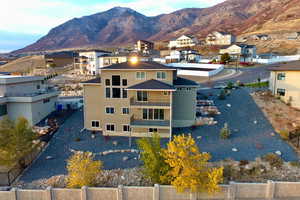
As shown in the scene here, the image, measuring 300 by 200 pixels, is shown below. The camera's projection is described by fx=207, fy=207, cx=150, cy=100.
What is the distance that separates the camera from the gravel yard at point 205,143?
2020cm

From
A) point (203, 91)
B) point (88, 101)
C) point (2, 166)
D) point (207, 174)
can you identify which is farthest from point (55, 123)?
point (203, 91)

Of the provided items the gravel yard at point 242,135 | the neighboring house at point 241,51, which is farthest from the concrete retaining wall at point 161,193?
the neighboring house at point 241,51

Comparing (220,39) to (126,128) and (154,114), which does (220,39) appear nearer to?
(154,114)

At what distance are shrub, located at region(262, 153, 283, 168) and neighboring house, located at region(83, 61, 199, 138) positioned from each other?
989 centimetres

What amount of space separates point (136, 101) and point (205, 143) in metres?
9.43

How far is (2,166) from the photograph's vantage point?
20688 millimetres

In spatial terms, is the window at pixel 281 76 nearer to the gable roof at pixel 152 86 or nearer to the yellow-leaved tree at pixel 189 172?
the gable roof at pixel 152 86

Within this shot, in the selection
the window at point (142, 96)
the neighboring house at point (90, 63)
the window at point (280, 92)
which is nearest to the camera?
the window at point (142, 96)

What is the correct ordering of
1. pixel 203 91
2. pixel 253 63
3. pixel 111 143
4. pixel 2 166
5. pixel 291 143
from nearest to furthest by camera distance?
pixel 2 166, pixel 291 143, pixel 111 143, pixel 203 91, pixel 253 63

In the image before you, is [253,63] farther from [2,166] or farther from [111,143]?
[2,166]

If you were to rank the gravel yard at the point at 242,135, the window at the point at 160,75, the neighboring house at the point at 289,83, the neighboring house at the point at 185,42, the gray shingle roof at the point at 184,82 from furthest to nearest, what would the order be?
the neighboring house at the point at 185,42 → the neighboring house at the point at 289,83 → the gray shingle roof at the point at 184,82 → the window at the point at 160,75 → the gravel yard at the point at 242,135

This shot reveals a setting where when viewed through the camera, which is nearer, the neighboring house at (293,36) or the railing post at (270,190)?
the railing post at (270,190)

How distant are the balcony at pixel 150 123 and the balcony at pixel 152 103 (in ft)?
6.34

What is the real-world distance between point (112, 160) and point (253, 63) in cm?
6950
